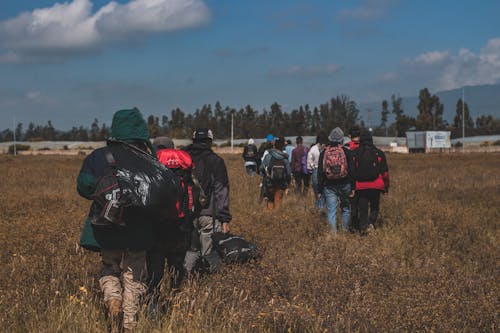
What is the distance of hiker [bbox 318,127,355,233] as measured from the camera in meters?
8.54

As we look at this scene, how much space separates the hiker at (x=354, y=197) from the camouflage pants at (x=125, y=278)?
556 centimetres

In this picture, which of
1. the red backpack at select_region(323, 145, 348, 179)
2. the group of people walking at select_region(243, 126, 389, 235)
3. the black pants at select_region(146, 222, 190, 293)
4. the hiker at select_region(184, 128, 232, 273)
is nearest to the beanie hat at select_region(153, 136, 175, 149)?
the hiker at select_region(184, 128, 232, 273)

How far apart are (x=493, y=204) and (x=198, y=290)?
9259mm

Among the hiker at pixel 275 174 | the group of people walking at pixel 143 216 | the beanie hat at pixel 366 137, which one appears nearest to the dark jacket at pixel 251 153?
the hiker at pixel 275 174

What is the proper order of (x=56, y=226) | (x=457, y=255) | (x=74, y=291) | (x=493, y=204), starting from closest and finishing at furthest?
(x=74, y=291), (x=457, y=255), (x=56, y=226), (x=493, y=204)

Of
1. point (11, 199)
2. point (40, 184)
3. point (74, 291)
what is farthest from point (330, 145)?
point (40, 184)

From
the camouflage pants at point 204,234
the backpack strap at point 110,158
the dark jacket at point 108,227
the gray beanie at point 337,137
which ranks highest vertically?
the gray beanie at point 337,137

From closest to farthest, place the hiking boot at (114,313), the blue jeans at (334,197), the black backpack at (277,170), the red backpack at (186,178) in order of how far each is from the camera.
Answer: the hiking boot at (114,313), the red backpack at (186,178), the blue jeans at (334,197), the black backpack at (277,170)

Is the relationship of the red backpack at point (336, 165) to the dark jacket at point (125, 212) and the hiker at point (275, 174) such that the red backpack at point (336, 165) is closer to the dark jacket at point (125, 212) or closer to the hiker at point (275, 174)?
the hiker at point (275, 174)

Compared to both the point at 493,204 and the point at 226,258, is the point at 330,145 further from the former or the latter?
the point at 493,204

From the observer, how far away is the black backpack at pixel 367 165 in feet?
28.8

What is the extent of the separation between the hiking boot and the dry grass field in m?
0.08

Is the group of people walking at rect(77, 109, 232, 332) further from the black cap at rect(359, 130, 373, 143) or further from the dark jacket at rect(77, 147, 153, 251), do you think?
the black cap at rect(359, 130, 373, 143)

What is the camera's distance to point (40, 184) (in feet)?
61.7
